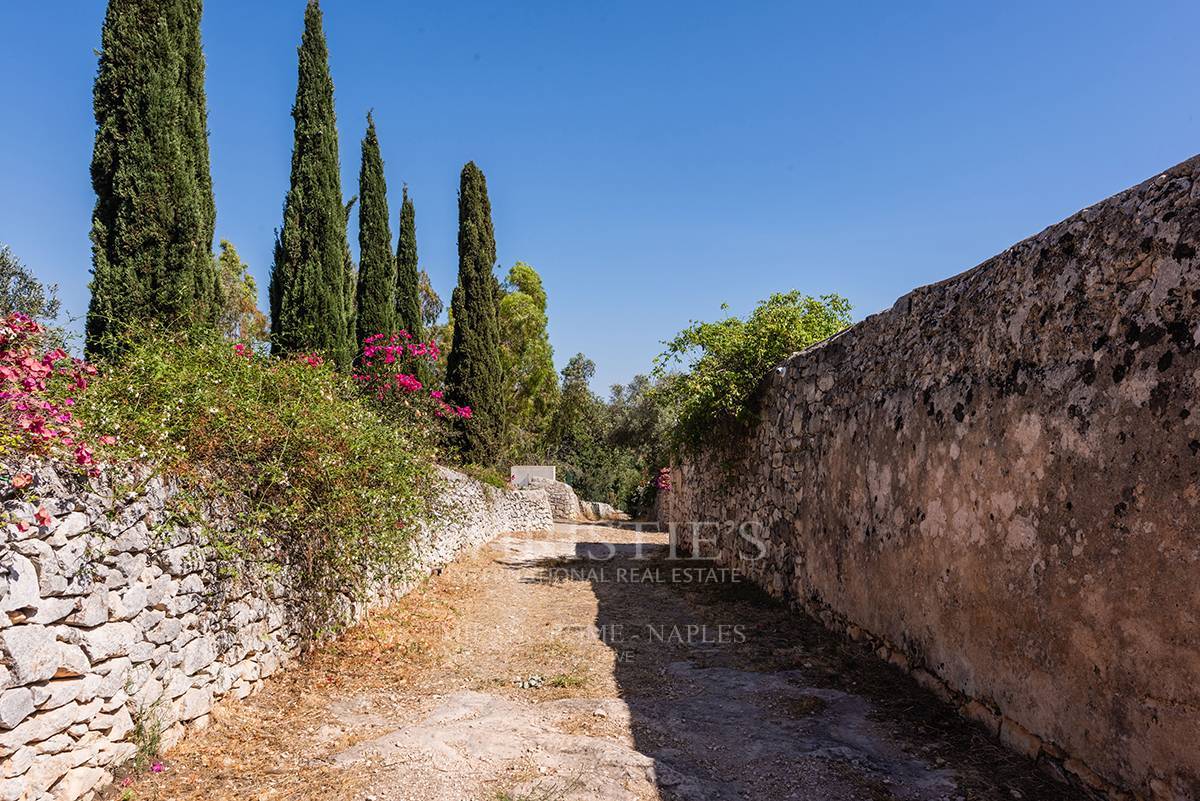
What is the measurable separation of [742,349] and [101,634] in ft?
24.6

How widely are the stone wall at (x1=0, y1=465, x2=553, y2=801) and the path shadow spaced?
8.81ft

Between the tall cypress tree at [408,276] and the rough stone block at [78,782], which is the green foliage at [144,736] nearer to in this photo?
the rough stone block at [78,782]

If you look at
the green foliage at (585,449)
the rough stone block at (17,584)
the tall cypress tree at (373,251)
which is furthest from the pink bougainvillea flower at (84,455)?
the green foliage at (585,449)

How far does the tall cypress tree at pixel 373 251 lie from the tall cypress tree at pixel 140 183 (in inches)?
211

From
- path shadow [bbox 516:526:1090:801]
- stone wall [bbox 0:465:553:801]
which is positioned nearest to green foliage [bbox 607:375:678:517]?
path shadow [bbox 516:526:1090:801]

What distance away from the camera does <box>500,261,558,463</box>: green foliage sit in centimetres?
2398

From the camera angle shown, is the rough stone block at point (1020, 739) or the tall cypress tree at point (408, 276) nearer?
the rough stone block at point (1020, 739)

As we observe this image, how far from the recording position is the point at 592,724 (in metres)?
4.33

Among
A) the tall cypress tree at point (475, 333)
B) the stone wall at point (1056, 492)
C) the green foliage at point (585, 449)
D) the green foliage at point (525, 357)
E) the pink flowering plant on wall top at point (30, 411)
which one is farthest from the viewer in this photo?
the green foliage at point (585, 449)

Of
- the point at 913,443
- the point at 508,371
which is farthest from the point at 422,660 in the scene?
the point at 508,371

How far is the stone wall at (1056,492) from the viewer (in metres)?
2.70

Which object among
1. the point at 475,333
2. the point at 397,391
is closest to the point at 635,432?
the point at 475,333

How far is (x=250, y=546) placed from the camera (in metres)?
4.69

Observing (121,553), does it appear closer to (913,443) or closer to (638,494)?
(913,443)
